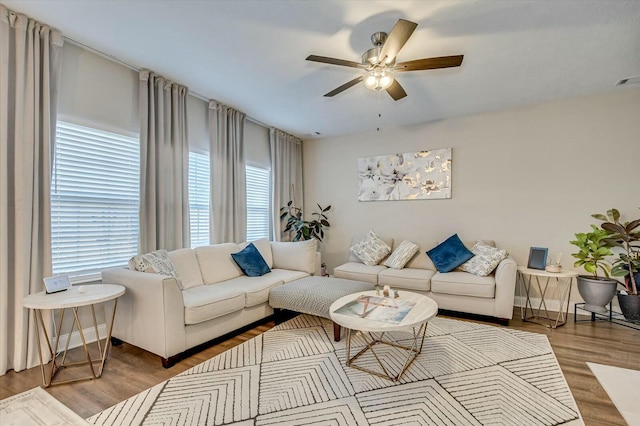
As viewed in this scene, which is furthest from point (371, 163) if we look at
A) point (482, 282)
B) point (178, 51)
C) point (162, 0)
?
point (162, 0)

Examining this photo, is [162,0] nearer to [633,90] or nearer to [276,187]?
[276,187]

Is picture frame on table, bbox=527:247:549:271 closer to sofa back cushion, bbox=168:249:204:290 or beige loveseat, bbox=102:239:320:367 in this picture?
beige loveseat, bbox=102:239:320:367

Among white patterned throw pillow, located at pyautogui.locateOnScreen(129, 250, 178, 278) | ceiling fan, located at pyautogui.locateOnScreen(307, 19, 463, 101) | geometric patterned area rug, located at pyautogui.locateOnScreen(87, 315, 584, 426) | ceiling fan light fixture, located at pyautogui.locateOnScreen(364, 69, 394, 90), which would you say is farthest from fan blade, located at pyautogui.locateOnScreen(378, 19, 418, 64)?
white patterned throw pillow, located at pyautogui.locateOnScreen(129, 250, 178, 278)

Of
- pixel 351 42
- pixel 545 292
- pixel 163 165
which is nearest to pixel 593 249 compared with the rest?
pixel 545 292

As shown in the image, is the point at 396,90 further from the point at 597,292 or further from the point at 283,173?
the point at 597,292

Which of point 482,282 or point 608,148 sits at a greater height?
point 608,148

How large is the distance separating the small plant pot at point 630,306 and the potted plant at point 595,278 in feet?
0.32

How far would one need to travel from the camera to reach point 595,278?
334 cm

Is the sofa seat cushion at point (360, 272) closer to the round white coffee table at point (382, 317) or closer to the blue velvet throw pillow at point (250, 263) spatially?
the blue velvet throw pillow at point (250, 263)

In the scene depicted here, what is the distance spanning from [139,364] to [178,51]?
9.00ft

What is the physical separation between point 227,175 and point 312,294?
217cm

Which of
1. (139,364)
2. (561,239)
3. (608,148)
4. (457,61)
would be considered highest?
(457,61)

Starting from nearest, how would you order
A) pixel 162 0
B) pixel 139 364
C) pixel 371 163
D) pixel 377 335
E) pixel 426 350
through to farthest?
pixel 162 0, pixel 139 364, pixel 426 350, pixel 377 335, pixel 371 163

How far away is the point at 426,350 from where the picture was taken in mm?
2635
